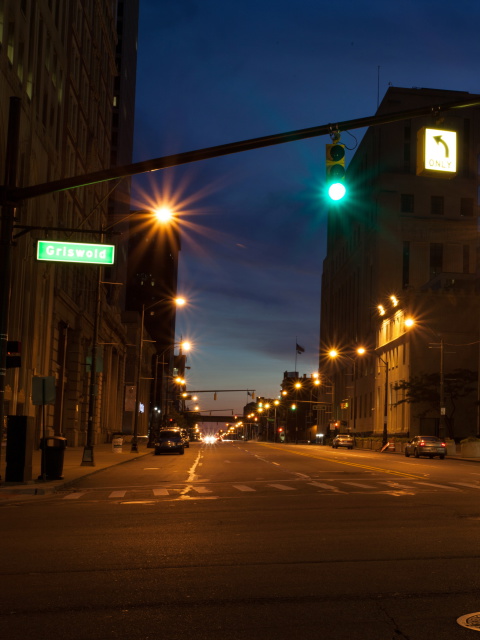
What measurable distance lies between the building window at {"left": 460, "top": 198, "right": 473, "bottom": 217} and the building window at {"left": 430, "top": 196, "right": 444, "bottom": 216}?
3686mm

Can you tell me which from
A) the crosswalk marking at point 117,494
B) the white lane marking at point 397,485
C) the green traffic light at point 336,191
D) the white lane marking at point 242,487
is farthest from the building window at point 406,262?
the green traffic light at point 336,191

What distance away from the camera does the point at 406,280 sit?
120 metres

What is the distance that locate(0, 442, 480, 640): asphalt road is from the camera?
661 cm

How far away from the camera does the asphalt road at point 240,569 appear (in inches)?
260

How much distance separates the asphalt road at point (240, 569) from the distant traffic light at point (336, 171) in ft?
19.3

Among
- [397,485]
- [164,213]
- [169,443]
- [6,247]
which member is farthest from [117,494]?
[169,443]

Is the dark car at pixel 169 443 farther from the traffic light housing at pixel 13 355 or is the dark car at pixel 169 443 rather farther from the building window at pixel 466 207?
the building window at pixel 466 207

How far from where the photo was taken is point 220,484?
23.9 m

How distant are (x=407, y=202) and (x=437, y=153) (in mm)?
110044

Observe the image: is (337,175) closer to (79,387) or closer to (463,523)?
(463,523)

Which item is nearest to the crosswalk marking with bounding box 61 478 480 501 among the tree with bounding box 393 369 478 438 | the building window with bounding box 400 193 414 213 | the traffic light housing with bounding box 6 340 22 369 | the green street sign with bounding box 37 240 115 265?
the traffic light housing with bounding box 6 340 22 369

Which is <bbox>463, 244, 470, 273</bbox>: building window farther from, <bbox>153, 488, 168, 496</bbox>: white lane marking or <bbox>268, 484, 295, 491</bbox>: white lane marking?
<bbox>153, 488, 168, 496</bbox>: white lane marking

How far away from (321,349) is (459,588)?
555 ft

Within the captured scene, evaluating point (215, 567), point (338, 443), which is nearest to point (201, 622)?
point (215, 567)
